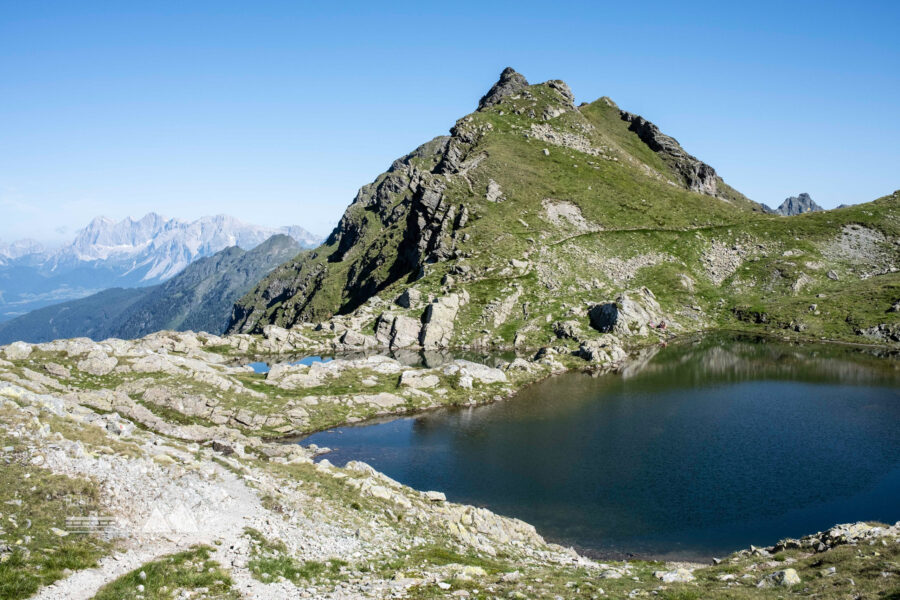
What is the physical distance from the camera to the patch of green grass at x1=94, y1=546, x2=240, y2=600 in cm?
2011

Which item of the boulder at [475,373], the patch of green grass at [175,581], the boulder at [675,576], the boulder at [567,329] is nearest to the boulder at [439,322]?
the boulder at [567,329]

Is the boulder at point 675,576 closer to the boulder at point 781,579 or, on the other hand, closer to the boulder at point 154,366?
the boulder at point 781,579

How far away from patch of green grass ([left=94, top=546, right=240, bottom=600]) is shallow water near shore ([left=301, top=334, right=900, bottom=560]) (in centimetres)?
3279

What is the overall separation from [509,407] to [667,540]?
41933 millimetres

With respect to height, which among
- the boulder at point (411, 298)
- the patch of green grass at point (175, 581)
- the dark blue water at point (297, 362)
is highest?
the boulder at point (411, 298)

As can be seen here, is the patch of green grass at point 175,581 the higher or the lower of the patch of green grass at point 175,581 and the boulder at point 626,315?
the lower

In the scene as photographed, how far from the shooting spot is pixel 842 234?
16838cm

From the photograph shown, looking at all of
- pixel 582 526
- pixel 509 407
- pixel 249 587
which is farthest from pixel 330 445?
pixel 249 587

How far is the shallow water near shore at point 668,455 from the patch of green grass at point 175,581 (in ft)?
108

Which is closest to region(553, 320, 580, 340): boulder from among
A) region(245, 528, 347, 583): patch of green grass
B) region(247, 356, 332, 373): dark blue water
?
region(247, 356, 332, 373): dark blue water

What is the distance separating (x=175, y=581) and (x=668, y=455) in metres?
58.1

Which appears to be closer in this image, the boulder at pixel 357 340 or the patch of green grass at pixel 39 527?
the patch of green grass at pixel 39 527

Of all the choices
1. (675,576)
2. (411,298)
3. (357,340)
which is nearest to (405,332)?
(411,298)

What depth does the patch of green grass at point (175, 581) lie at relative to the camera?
66.0ft
